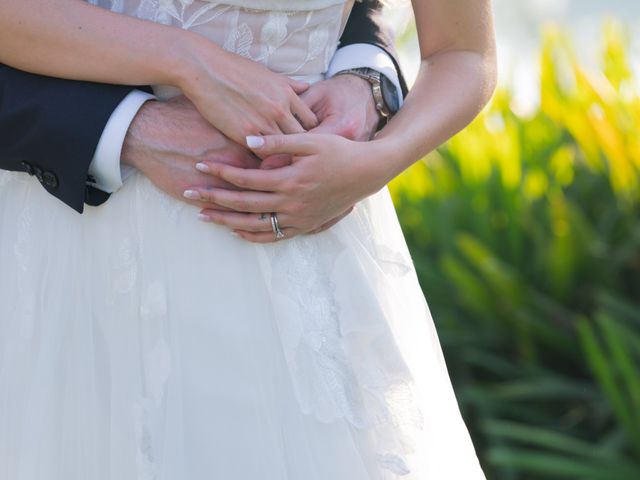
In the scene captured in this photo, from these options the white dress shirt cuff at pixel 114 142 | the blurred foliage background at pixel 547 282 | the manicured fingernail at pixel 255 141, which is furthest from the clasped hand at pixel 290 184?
the blurred foliage background at pixel 547 282

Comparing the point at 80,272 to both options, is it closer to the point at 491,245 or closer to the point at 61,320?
the point at 61,320

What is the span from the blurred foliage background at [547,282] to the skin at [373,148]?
1.54 m

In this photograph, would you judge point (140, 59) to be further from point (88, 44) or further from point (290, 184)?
point (290, 184)

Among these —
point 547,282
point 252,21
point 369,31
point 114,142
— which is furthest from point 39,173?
point 547,282

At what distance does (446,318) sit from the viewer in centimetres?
369

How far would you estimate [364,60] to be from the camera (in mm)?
1580

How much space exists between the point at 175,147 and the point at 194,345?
272 mm

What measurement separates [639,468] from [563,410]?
18.3 inches

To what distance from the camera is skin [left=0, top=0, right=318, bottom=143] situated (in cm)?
135

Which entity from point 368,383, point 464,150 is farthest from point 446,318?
point 368,383

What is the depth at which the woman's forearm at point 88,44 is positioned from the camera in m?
1.34

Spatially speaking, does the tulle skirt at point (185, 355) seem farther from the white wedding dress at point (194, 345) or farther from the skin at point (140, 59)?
the skin at point (140, 59)

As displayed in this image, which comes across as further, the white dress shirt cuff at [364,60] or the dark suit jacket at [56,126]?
the white dress shirt cuff at [364,60]

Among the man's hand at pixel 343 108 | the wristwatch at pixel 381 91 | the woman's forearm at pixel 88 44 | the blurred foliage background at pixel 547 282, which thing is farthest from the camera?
the blurred foliage background at pixel 547 282
